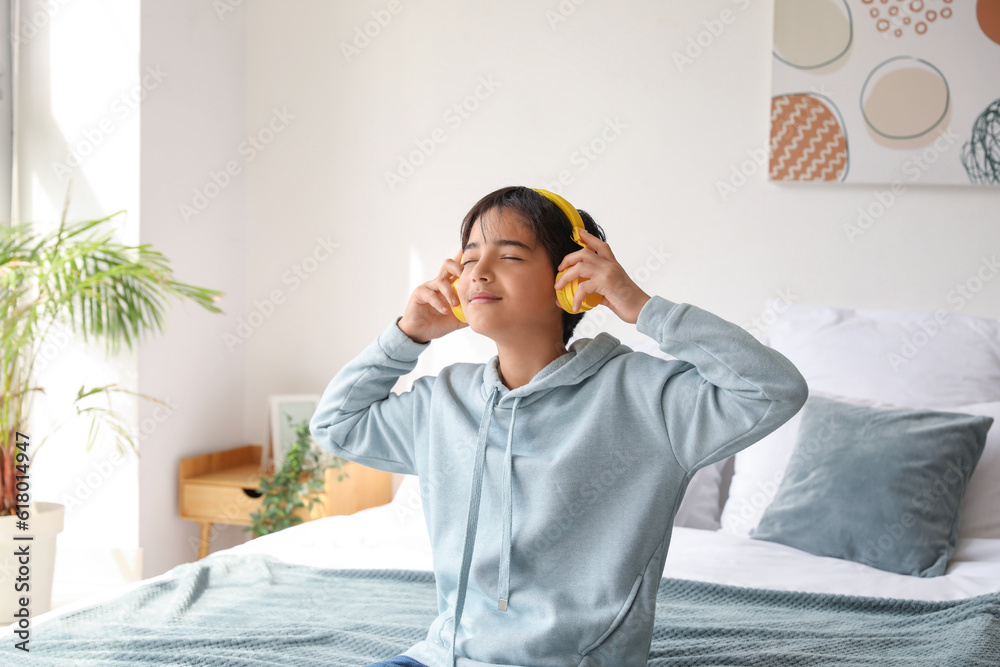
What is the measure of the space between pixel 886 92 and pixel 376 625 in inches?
78.7

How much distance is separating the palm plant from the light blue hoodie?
1615 mm

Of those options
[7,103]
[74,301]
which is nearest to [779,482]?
[74,301]

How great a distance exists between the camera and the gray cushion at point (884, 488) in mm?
1802

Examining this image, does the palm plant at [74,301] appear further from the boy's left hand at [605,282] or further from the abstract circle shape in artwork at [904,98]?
the abstract circle shape in artwork at [904,98]

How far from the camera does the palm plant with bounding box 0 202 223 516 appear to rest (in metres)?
2.42

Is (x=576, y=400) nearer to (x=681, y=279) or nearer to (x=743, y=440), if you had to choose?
(x=743, y=440)

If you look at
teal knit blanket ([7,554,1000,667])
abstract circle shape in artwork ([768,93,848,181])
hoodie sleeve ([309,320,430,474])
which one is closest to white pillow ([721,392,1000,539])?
teal knit blanket ([7,554,1000,667])

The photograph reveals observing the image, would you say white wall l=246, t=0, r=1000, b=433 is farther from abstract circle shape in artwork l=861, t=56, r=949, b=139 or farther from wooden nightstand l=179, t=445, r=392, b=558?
wooden nightstand l=179, t=445, r=392, b=558

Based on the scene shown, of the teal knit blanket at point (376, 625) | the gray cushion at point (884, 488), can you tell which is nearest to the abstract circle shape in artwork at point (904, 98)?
the gray cushion at point (884, 488)

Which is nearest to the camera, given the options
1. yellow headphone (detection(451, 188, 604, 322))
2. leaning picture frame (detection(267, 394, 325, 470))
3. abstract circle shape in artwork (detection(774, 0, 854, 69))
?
yellow headphone (detection(451, 188, 604, 322))

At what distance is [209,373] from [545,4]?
1.68 m

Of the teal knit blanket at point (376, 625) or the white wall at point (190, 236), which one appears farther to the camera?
the white wall at point (190, 236)

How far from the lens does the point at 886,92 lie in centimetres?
246

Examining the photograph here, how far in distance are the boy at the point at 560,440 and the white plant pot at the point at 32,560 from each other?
5.48 ft
